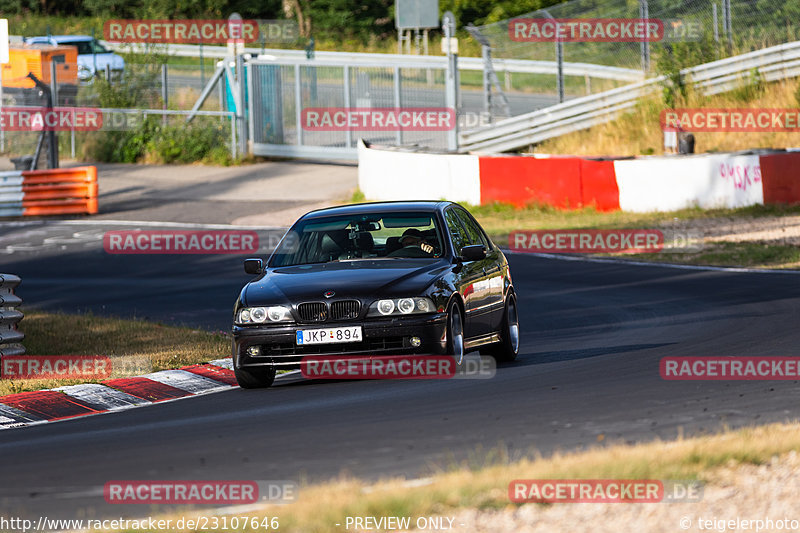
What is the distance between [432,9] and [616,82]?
1160 cm

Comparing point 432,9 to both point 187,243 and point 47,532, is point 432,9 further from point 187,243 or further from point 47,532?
point 47,532

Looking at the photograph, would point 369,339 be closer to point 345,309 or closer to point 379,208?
point 345,309

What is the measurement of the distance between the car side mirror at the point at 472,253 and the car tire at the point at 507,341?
853mm

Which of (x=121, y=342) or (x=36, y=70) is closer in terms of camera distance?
(x=121, y=342)

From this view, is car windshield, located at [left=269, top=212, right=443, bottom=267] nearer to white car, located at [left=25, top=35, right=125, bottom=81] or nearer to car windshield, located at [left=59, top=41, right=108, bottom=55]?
white car, located at [left=25, top=35, right=125, bottom=81]

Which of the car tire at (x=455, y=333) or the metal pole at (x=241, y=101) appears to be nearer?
the car tire at (x=455, y=333)

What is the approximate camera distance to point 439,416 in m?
8.50

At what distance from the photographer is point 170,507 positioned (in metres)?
6.16

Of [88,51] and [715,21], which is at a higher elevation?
[88,51]

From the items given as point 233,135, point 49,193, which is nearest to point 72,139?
point 233,135

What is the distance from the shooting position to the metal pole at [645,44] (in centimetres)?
3061

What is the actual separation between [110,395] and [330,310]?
199 centimetres

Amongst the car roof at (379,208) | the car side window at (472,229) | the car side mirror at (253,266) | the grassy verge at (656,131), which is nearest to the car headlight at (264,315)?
the car side mirror at (253,266)

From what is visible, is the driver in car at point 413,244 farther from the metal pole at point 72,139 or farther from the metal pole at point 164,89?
the metal pole at point 72,139
